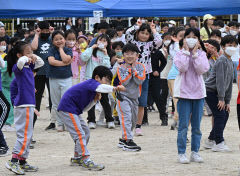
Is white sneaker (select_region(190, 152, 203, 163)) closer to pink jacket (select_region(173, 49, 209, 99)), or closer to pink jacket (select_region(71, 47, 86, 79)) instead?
pink jacket (select_region(173, 49, 209, 99))

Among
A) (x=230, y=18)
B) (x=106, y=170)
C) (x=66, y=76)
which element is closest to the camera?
(x=106, y=170)

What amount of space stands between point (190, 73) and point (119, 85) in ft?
3.08

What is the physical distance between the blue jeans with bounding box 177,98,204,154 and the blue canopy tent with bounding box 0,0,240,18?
27.0 feet

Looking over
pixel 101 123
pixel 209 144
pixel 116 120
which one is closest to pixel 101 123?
pixel 101 123

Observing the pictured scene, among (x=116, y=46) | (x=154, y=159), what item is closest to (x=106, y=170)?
(x=154, y=159)

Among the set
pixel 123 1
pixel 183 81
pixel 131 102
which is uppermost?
pixel 123 1

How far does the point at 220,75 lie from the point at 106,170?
6.94ft

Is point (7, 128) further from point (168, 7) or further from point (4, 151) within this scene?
point (168, 7)

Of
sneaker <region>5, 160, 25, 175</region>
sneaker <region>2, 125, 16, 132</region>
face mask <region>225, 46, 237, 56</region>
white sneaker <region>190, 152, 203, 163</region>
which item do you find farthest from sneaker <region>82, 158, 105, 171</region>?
sneaker <region>2, 125, 16, 132</region>

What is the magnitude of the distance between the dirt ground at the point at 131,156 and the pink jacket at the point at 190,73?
91 cm

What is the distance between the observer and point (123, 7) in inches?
582

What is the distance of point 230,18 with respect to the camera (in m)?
25.0

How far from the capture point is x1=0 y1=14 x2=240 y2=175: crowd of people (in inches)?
259

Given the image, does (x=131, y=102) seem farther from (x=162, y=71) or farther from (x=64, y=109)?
(x=162, y=71)
